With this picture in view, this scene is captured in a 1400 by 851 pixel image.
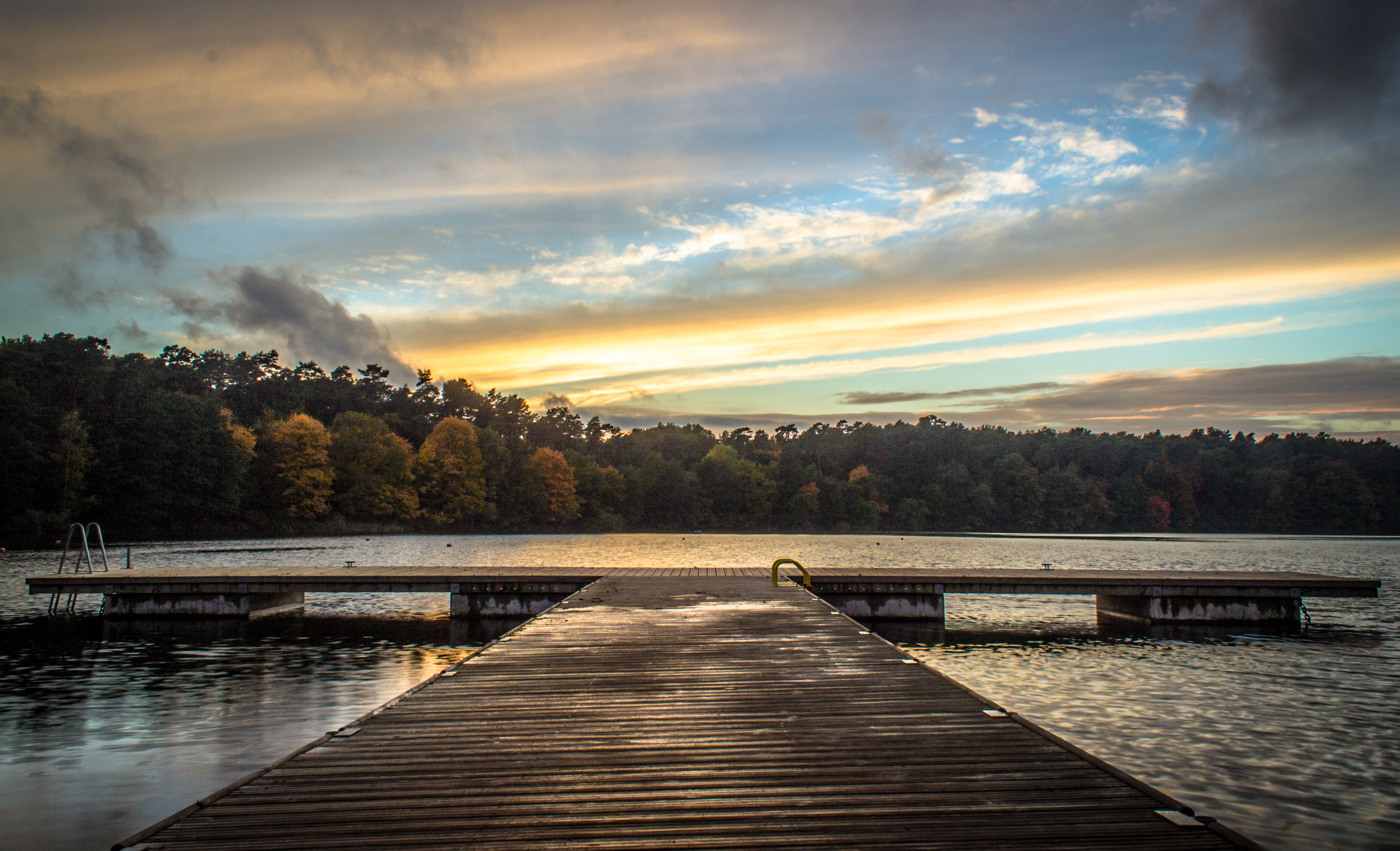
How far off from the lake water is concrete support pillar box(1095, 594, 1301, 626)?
0.60 metres

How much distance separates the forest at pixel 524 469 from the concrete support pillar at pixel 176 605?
39230mm

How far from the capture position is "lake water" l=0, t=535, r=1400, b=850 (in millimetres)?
7086

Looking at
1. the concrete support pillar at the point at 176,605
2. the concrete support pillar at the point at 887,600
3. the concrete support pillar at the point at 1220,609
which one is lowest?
the concrete support pillar at the point at 1220,609

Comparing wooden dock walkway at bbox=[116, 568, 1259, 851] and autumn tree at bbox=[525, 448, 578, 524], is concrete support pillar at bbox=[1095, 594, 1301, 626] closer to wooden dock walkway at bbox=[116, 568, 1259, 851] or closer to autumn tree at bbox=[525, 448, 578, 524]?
wooden dock walkway at bbox=[116, 568, 1259, 851]

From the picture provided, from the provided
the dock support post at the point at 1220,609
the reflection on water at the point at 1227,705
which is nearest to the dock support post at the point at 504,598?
the reflection on water at the point at 1227,705

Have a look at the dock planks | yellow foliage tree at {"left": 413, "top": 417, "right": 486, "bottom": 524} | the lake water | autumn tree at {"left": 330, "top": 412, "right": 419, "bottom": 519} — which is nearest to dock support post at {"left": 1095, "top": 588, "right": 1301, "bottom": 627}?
the dock planks

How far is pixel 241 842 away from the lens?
345 centimetres

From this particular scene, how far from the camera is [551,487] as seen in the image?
296ft

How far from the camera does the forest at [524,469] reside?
2202 inches

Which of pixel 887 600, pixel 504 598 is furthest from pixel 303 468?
pixel 887 600

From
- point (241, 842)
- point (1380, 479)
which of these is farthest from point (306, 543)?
point (1380, 479)

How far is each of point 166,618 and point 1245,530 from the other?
380ft

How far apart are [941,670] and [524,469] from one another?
81928 millimetres

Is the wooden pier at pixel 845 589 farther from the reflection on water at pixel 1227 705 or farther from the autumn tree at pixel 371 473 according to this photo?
the autumn tree at pixel 371 473
